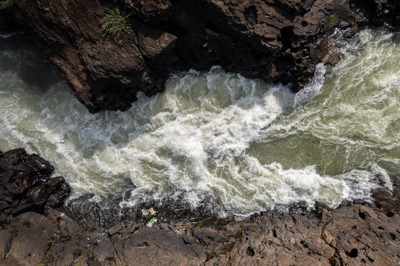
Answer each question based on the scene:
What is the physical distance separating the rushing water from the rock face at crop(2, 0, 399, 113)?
31.5 inches

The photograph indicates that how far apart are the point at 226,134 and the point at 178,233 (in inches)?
175

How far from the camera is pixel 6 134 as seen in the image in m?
10.7

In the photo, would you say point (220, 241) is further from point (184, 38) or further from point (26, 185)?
point (26, 185)

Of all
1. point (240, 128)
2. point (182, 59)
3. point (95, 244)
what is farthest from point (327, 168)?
point (95, 244)

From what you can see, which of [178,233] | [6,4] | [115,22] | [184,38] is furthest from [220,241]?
[6,4]

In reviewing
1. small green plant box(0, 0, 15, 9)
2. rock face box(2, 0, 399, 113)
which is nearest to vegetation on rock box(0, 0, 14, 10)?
small green plant box(0, 0, 15, 9)

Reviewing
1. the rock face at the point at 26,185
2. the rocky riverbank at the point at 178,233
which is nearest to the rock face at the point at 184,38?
the rock face at the point at 26,185

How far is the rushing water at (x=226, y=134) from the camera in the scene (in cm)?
1005

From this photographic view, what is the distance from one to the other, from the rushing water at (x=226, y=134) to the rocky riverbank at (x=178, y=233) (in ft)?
2.08

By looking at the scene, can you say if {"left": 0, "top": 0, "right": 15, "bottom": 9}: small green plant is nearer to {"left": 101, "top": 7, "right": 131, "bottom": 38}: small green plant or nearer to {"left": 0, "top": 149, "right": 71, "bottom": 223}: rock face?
{"left": 101, "top": 7, "right": 131, "bottom": 38}: small green plant

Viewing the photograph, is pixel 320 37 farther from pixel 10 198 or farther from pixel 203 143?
pixel 10 198

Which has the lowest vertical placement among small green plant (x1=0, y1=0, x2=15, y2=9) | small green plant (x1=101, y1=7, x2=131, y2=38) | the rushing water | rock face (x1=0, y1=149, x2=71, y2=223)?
rock face (x1=0, y1=149, x2=71, y2=223)

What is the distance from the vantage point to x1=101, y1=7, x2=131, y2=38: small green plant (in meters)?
7.96

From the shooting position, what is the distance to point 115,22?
802 cm
